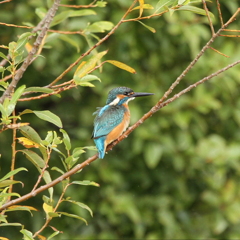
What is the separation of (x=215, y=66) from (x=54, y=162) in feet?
4.45

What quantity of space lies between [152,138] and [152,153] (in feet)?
0.37

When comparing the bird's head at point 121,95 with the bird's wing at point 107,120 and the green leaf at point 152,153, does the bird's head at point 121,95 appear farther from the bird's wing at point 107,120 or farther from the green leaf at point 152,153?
the green leaf at point 152,153

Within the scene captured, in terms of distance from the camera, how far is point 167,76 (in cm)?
373

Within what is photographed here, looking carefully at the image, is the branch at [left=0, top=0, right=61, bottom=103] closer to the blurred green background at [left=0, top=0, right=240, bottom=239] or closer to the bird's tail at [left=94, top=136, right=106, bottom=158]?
the bird's tail at [left=94, top=136, right=106, bottom=158]

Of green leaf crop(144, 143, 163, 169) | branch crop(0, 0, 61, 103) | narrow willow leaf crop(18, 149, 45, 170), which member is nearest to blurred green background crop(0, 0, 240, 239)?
green leaf crop(144, 143, 163, 169)

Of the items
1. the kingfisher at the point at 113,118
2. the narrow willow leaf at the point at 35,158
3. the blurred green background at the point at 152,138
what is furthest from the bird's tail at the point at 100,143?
the blurred green background at the point at 152,138

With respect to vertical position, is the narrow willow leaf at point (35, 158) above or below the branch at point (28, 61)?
below

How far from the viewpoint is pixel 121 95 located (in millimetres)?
2803

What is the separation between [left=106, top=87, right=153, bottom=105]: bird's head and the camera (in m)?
2.77

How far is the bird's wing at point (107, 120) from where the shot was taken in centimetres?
255

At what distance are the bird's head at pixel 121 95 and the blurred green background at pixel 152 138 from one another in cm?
53

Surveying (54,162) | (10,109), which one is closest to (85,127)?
(54,162)

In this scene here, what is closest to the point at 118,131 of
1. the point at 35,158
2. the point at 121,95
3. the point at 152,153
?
the point at 121,95

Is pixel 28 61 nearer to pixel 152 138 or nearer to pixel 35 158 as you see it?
pixel 35 158
